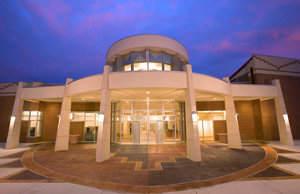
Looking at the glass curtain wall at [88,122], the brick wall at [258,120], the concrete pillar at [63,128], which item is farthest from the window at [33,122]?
the brick wall at [258,120]

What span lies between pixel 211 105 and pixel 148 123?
894cm

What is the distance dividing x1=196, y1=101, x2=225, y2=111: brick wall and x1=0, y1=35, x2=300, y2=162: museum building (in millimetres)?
124

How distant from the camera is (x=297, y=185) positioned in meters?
5.97

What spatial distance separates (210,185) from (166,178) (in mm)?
1875

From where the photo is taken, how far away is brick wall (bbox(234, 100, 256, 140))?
18.9 m

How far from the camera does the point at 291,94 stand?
755 inches

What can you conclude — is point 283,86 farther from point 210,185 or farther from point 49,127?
point 49,127

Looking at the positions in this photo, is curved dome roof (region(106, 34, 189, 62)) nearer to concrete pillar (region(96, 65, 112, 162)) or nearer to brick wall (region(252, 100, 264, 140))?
concrete pillar (region(96, 65, 112, 162))

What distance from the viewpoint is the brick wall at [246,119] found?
62.1ft

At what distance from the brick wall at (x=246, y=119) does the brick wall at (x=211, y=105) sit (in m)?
1.93

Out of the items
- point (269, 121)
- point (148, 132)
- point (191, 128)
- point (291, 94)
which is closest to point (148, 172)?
point (191, 128)

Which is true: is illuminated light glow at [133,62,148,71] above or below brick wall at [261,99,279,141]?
above

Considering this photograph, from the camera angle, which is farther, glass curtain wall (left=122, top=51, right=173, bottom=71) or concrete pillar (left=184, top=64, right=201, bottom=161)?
glass curtain wall (left=122, top=51, right=173, bottom=71)

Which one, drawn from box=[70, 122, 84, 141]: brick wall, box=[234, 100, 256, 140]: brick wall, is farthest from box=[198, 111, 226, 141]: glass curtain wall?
box=[70, 122, 84, 141]: brick wall
